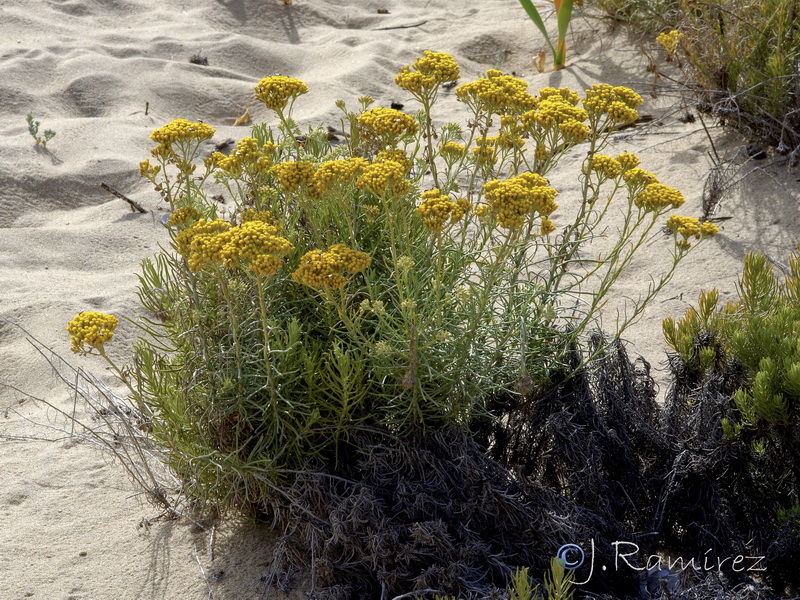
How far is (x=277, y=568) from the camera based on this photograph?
227cm

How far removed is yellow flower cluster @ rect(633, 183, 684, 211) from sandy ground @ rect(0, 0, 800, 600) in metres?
0.94

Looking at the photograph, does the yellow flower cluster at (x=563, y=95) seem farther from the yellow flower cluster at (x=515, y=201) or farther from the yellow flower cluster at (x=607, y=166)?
the yellow flower cluster at (x=515, y=201)

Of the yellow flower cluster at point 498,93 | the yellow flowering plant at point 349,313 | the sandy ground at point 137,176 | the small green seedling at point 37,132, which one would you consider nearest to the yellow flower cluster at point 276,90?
the yellow flowering plant at point 349,313

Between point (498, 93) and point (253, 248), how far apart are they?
905 millimetres

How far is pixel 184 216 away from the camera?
2.21 meters

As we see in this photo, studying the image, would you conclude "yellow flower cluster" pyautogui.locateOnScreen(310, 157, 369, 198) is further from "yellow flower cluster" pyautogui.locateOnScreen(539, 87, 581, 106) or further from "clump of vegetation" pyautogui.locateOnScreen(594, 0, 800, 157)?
"clump of vegetation" pyautogui.locateOnScreen(594, 0, 800, 157)

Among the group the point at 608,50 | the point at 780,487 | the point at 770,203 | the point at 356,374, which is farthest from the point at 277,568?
the point at 608,50

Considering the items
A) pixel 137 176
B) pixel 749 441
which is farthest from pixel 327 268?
pixel 137 176

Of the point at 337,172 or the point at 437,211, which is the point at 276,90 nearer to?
the point at 337,172

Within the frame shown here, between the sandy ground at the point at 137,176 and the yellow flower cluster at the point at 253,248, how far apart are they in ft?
3.44

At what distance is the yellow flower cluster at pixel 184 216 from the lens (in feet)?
7.19

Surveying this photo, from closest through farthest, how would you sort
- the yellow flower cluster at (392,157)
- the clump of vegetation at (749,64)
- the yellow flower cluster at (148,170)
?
the yellow flower cluster at (392,157) → the yellow flower cluster at (148,170) → the clump of vegetation at (749,64)

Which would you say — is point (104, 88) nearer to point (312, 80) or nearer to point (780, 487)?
point (312, 80)

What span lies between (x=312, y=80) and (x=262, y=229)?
14.7 feet
